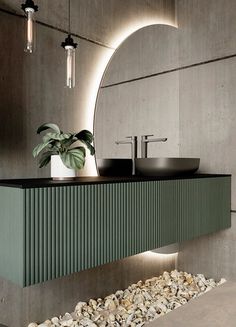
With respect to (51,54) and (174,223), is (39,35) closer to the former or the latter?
(51,54)

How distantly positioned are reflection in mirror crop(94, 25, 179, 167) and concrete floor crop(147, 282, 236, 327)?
1.10 metres

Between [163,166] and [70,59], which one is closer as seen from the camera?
[70,59]

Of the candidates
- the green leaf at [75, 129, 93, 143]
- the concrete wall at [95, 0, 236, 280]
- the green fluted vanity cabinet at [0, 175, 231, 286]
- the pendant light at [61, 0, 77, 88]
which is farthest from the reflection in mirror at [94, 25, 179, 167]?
the green fluted vanity cabinet at [0, 175, 231, 286]

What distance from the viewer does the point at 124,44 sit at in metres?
2.44

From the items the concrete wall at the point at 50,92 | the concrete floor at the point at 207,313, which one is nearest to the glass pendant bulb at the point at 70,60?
the concrete wall at the point at 50,92

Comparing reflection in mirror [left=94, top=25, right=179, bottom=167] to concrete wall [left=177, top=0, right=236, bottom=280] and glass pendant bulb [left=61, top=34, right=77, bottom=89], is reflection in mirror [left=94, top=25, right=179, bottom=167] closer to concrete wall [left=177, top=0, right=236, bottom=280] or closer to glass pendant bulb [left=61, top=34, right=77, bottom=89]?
concrete wall [left=177, top=0, right=236, bottom=280]

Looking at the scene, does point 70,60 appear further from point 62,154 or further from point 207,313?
point 207,313

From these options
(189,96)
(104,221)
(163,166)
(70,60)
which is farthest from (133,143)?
(104,221)

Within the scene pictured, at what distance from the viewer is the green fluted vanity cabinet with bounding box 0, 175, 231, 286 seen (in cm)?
141

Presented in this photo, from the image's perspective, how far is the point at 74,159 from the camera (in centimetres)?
166

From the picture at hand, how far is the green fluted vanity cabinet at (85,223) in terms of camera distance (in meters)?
1.41

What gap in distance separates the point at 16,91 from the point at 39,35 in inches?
15.4

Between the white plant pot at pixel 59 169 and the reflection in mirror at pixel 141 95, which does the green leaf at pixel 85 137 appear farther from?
the reflection in mirror at pixel 141 95

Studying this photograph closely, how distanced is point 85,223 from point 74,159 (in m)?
0.33
